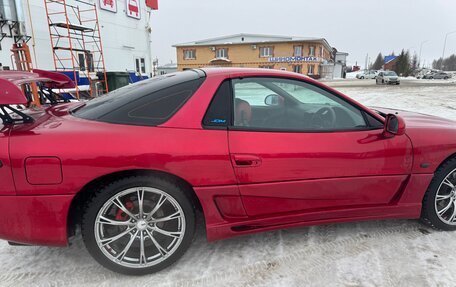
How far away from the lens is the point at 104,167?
1978mm

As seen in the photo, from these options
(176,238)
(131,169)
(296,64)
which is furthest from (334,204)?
(296,64)

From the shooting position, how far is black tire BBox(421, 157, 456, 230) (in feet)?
8.61

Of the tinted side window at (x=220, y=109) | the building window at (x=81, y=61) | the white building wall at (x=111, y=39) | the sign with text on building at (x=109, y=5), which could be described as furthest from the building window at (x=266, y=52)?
the tinted side window at (x=220, y=109)

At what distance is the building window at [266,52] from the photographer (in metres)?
46.8

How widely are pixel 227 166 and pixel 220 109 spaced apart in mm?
417

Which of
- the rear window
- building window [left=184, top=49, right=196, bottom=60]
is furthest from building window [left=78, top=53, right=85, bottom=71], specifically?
building window [left=184, top=49, right=196, bottom=60]

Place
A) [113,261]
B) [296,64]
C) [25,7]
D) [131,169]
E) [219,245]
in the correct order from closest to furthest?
[131,169] < [113,261] < [219,245] < [25,7] < [296,64]

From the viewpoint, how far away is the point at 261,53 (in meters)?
47.1

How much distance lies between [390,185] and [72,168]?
2.32m

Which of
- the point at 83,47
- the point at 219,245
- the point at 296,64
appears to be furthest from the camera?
the point at 296,64

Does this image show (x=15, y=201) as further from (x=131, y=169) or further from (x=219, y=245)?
(x=219, y=245)

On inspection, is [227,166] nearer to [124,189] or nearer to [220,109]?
[220,109]

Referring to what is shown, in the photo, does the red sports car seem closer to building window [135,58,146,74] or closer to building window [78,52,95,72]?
building window [78,52,95,72]

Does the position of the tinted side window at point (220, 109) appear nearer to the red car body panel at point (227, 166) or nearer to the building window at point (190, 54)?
the red car body panel at point (227, 166)
